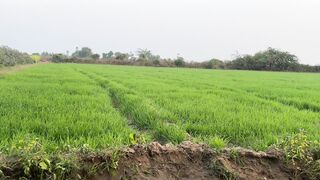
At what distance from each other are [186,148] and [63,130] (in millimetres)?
1504

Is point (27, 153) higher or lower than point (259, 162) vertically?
higher

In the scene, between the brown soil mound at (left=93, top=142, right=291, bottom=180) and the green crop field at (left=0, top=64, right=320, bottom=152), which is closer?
the brown soil mound at (left=93, top=142, right=291, bottom=180)

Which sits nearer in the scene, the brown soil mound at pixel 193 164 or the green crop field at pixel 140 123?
the brown soil mound at pixel 193 164

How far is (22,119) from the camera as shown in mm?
4637

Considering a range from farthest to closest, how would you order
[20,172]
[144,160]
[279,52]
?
[279,52], [144,160], [20,172]

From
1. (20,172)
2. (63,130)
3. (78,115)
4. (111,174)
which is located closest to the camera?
(20,172)

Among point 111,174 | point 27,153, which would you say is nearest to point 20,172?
point 27,153

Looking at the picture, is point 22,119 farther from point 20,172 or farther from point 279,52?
point 279,52

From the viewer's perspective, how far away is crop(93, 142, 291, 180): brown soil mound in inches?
121

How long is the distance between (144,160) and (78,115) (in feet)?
6.99

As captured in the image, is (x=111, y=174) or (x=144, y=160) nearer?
(x=111, y=174)

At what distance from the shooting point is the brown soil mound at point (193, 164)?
3084 mm

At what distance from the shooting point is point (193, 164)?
330 cm

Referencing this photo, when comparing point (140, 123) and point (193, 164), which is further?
point (140, 123)
